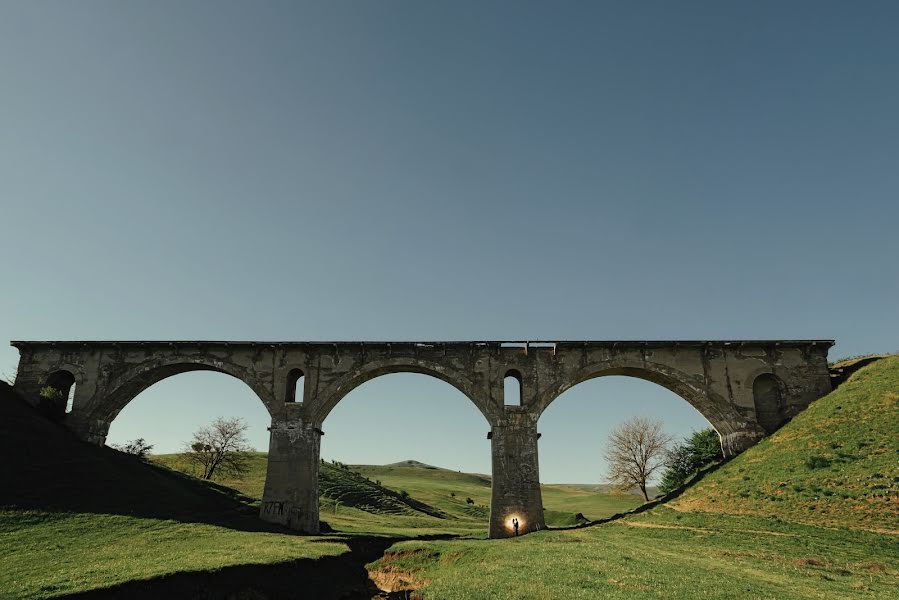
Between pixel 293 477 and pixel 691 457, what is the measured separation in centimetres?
3297

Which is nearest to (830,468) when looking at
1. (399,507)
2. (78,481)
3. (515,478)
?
(515,478)

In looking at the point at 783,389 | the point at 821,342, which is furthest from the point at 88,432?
the point at 821,342

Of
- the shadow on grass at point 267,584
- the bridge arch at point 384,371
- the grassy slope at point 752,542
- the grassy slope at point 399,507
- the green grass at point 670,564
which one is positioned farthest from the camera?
the grassy slope at point 399,507

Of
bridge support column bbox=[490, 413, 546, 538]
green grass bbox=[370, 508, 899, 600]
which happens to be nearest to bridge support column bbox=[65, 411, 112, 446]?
green grass bbox=[370, 508, 899, 600]

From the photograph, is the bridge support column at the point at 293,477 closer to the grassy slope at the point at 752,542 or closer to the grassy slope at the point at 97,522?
the grassy slope at the point at 97,522

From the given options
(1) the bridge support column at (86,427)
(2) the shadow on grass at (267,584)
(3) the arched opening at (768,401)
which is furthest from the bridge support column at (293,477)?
(3) the arched opening at (768,401)

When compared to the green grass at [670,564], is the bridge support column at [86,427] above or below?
above

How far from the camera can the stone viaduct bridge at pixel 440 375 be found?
109ft

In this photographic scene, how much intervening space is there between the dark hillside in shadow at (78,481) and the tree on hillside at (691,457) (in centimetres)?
3285

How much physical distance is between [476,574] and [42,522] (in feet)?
67.6

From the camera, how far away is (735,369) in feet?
114

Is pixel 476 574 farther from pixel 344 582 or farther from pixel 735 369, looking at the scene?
pixel 735 369

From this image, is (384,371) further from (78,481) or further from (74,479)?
(74,479)

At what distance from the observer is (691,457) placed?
43.0 meters
